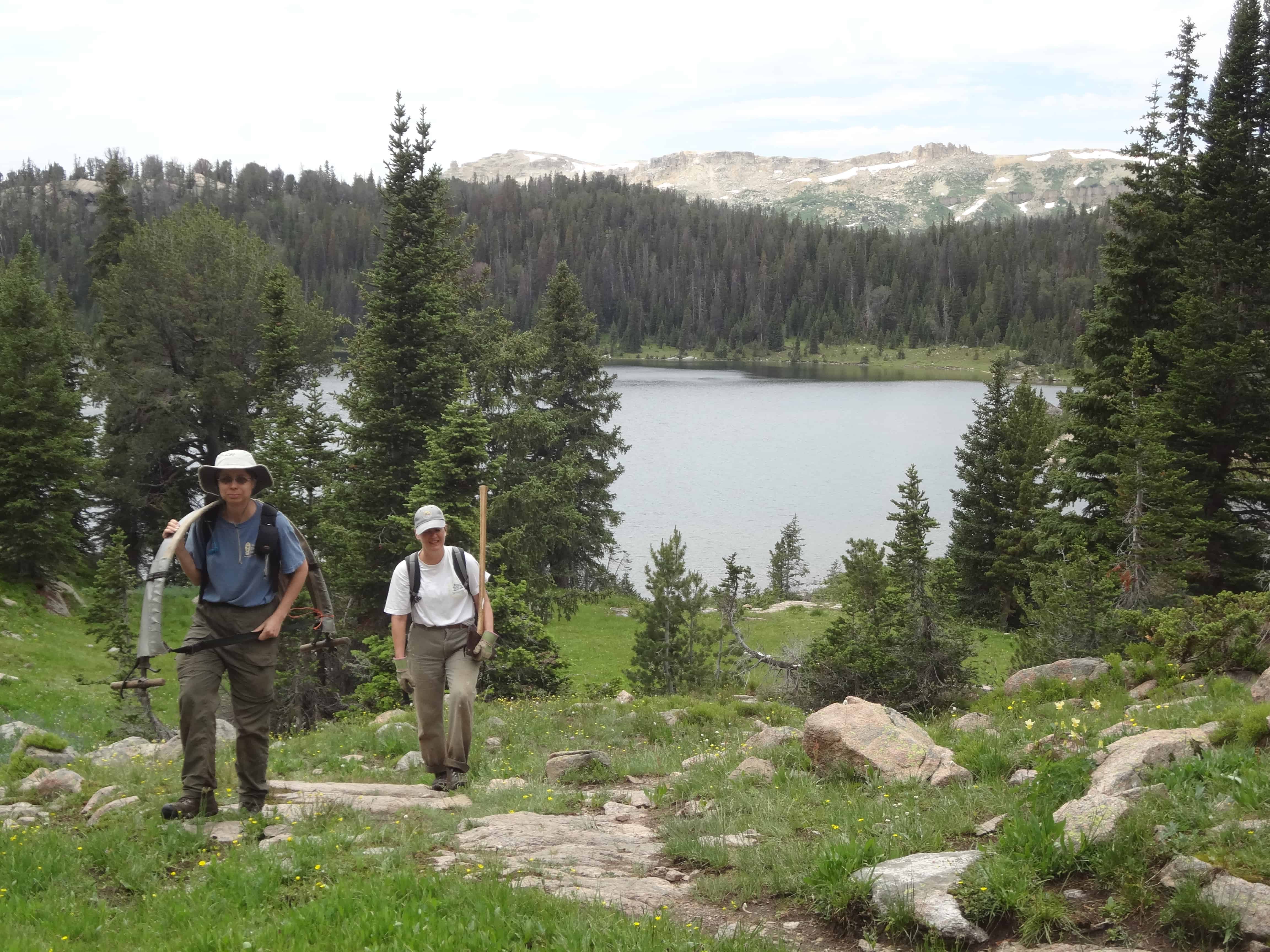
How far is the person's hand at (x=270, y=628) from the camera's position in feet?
20.9

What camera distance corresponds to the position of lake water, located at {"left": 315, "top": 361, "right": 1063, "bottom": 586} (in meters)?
44.9

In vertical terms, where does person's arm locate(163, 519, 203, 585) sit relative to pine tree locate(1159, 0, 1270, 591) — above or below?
below

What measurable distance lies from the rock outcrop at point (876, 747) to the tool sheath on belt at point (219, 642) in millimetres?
4505

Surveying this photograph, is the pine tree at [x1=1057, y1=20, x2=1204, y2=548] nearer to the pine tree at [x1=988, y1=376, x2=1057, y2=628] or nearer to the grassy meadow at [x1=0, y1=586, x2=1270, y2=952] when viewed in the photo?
the pine tree at [x1=988, y1=376, x2=1057, y2=628]

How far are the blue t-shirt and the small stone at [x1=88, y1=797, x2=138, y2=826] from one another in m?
1.81

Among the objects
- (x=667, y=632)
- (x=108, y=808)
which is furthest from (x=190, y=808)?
(x=667, y=632)

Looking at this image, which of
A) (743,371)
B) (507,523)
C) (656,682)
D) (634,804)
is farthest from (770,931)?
(743,371)

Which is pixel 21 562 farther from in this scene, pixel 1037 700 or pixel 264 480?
pixel 1037 700

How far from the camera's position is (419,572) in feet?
25.4

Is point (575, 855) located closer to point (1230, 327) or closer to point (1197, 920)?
point (1197, 920)

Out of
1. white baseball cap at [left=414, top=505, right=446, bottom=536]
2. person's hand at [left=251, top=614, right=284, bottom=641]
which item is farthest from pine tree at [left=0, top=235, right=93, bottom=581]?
person's hand at [left=251, top=614, right=284, bottom=641]

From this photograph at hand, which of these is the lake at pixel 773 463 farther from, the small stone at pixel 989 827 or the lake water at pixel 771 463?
the small stone at pixel 989 827

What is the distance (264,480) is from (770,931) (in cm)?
451

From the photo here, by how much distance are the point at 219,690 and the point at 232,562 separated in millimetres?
929
